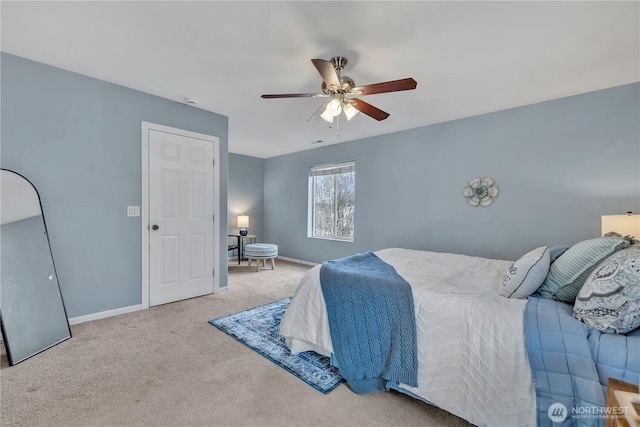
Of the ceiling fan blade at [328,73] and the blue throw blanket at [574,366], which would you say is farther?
the ceiling fan blade at [328,73]

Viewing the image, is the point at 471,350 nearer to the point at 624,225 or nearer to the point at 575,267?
the point at 575,267

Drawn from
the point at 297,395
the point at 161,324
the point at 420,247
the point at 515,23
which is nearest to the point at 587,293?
the point at 297,395

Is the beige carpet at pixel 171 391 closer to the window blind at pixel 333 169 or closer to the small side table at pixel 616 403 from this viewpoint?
the small side table at pixel 616 403

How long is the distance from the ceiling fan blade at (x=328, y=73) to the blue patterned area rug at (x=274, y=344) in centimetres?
211

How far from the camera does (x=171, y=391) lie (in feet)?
5.69

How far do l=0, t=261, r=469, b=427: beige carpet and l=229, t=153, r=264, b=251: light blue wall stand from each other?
3758 mm

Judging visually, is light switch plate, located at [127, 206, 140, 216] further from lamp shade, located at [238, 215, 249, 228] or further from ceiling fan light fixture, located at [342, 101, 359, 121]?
lamp shade, located at [238, 215, 249, 228]

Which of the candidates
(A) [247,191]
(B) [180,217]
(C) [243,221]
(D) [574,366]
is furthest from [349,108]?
(A) [247,191]

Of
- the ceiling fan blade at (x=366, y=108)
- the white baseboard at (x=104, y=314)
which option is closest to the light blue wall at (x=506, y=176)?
the ceiling fan blade at (x=366, y=108)

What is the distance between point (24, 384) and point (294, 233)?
176 inches

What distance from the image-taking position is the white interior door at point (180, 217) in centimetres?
316

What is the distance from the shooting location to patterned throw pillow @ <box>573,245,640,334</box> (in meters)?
1.16

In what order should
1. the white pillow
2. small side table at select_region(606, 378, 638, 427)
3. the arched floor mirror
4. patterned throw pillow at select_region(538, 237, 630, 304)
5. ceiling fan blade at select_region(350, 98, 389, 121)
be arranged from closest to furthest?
small side table at select_region(606, 378, 638, 427)
patterned throw pillow at select_region(538, 237, 630, 304)
the white pillow
the arched floor mirror
ceiling fan blade at select_region(350, 98, 389, 121)

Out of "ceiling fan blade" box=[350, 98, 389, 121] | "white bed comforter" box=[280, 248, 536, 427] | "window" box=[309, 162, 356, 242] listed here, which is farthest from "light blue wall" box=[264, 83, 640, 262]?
"white bed comforter" box=[280, 248, 536, 427]
